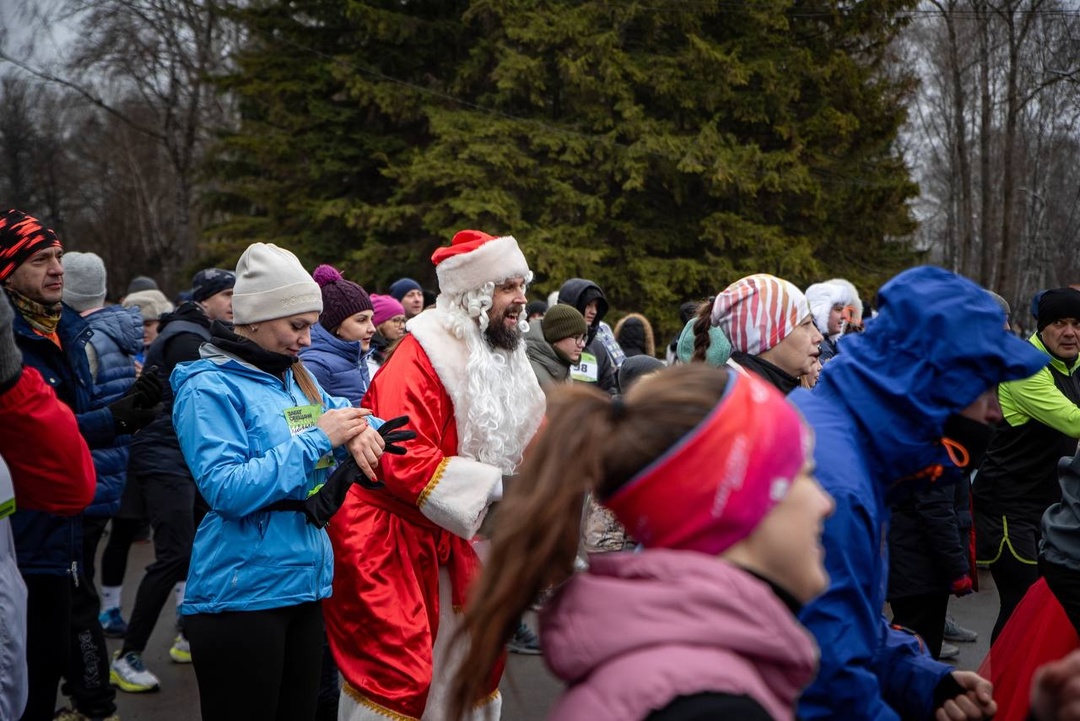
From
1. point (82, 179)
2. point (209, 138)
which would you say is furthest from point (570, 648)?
point (82, 179)

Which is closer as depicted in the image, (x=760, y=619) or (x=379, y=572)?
A: (x=760, y=619)

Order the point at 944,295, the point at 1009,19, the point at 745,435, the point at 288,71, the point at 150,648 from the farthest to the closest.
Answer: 1. the point at 288,71
2. the point at 1009,19
3. the point at 150,648
4. the point at 944,295
5. the point at 745,435

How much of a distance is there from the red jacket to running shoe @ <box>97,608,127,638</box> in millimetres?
3872

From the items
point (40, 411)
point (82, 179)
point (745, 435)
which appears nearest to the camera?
point (745, 435)

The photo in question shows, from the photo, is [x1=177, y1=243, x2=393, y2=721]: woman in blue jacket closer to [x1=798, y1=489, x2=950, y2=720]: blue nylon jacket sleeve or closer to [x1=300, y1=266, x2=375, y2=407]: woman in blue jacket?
[x1=798, y1=489, x2=950, y2=720]: blue nylon jacket sleeve

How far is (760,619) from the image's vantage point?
152 centimetres

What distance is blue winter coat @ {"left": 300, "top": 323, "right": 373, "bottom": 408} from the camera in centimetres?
557

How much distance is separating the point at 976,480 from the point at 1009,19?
17.5 metres

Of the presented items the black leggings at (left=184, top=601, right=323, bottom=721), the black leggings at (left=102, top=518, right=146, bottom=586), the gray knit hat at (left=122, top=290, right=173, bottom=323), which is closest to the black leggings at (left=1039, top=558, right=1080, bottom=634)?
the black leggings at (left=184, top=601, right=323, bottom=721)

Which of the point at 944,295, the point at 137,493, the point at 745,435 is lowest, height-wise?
the point at 137,493

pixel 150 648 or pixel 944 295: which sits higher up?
pixel 944 295

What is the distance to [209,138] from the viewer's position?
1245 inches

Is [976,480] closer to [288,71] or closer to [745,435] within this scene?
[745,435]

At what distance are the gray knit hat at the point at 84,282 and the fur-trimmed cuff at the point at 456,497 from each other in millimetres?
2452
